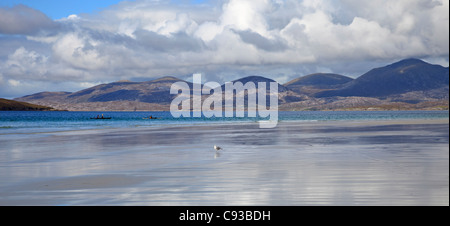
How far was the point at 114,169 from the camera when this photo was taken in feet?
64.5

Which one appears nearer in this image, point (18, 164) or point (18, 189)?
point (18, 189)

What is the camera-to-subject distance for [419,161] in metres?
20.4

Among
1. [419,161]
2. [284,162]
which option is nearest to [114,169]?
[284,162]

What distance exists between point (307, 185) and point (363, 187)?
1.79 m
